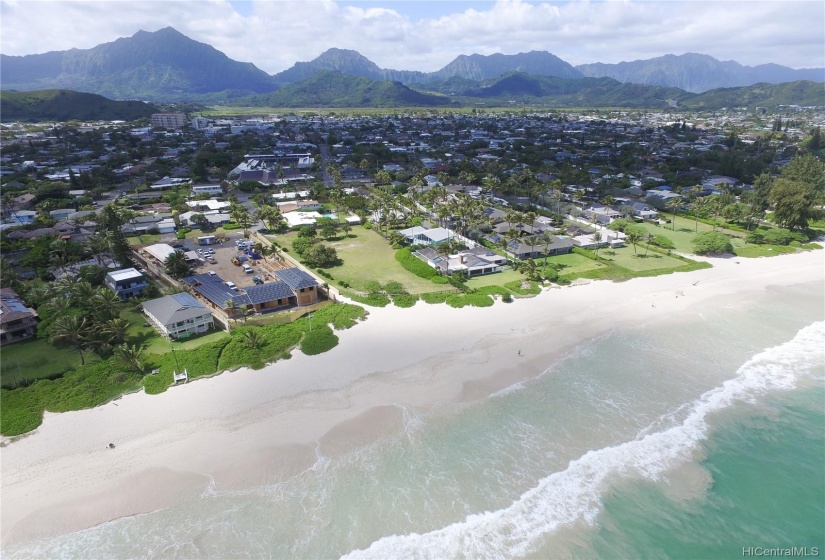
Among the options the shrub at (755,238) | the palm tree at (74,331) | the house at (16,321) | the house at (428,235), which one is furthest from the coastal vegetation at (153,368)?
the shrub at (755,238)

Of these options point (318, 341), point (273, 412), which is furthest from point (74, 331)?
point (318, 341)

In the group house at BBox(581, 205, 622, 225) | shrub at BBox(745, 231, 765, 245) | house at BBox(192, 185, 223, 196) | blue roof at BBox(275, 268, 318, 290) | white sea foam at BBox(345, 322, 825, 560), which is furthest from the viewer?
house at BBox(192, 185, 223, 196)

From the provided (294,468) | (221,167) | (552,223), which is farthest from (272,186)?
(294,468)

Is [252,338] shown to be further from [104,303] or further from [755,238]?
[755,238]

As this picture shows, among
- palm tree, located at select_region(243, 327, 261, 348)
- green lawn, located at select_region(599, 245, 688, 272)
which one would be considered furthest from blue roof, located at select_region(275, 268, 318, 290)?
green lawn, located at select_region(599, 245, 688, 272)

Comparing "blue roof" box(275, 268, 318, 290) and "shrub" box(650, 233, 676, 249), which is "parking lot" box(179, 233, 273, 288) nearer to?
"blue roof" box(275, 268, 318, 290)

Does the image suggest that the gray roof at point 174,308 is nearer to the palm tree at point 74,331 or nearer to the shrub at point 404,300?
the palm tree at point 74,331
